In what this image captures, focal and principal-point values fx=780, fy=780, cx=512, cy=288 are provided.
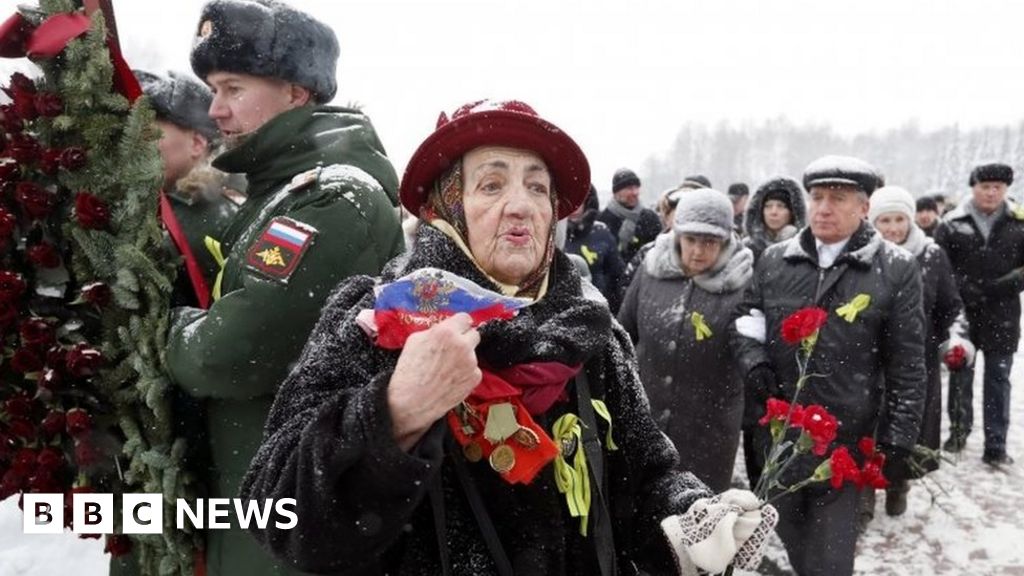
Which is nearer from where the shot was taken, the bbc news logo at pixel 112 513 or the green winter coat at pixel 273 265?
the green winter coat at pixel 273 265

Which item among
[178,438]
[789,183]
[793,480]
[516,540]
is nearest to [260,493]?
[516,540]

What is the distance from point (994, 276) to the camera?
6.57m

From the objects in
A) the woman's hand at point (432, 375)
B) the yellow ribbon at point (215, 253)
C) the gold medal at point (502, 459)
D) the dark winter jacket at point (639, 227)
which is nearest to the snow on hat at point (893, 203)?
the dark winter jacket at point (639, 227)

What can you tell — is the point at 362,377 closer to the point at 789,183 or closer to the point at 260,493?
the point at 260,493

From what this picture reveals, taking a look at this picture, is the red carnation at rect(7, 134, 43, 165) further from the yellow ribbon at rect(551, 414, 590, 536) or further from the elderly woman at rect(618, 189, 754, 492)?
the elderly woman at rect(618, 189, 754, 492)

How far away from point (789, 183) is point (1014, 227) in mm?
1959

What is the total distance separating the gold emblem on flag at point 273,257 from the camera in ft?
6.55

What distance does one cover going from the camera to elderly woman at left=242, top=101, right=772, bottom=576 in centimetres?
137

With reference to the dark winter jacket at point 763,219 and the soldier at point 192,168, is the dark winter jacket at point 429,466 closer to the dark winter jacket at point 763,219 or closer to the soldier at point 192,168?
the soldier at point 192,168

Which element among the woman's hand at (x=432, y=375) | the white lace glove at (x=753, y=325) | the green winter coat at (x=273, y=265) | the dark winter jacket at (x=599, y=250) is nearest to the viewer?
the woman's hand at (x=432, y=375)

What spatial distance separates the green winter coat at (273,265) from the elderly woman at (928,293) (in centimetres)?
434

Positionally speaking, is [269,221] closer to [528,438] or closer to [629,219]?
[528,438]

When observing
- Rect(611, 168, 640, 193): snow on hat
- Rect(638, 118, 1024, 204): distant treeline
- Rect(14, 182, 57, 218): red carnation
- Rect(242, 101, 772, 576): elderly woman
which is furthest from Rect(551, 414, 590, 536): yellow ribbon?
Rect(638, 118, 1024, 204): distant treeline

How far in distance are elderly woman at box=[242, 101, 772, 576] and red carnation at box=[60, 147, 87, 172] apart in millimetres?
902
